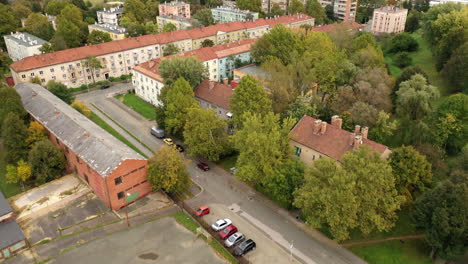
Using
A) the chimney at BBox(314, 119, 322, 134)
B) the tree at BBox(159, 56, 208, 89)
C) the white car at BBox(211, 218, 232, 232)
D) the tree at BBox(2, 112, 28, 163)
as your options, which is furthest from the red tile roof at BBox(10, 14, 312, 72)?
the chimney at BBox(314, 119, 322, 134)

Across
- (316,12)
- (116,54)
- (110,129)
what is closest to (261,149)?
(110,129)

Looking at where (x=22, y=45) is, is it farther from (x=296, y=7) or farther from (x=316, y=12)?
(x=316, y=12)

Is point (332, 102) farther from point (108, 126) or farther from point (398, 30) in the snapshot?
point (398, 30)

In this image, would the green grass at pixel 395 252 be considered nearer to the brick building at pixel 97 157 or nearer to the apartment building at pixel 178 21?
the brick building at pixel 97 157

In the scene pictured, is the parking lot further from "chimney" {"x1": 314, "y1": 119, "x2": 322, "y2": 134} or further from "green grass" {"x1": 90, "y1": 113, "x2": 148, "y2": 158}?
"green grass" {"x1": 90, "y1": 113, "x2": 148, "y2": 158}

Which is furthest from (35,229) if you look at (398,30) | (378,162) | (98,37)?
(398,30)

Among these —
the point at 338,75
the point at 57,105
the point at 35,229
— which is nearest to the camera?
the point at 35,229
